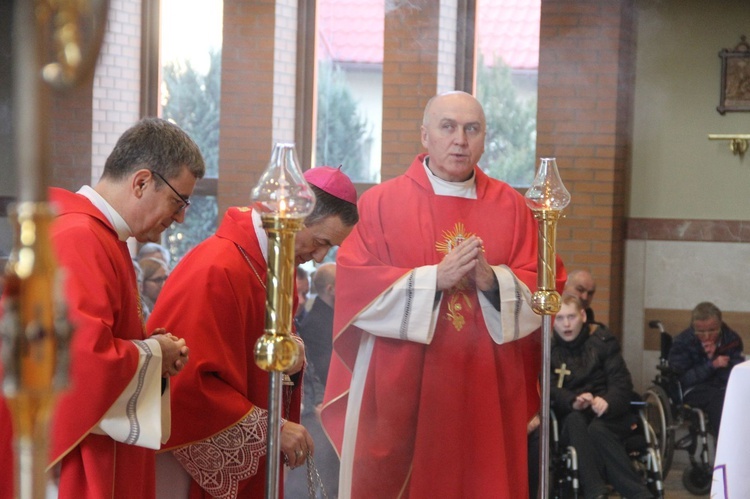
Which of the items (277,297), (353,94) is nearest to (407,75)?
(353,94)

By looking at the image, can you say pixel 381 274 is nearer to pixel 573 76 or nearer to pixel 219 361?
pixel 219 361

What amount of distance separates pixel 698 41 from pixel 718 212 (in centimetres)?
123

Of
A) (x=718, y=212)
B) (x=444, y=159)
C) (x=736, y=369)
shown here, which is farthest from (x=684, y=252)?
(x=736, y=369)

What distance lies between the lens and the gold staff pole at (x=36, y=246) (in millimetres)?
964

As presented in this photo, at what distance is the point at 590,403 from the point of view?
5.72 metres

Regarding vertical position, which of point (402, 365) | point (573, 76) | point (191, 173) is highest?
point (573, 76)

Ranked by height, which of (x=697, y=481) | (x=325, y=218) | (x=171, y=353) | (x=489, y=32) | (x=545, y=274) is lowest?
(x=697, y=481)

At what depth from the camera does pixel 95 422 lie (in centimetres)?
229

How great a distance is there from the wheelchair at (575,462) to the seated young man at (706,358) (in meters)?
0.84

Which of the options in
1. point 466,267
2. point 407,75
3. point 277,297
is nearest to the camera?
point 277,297

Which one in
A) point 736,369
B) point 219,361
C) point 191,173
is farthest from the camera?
point 736,369

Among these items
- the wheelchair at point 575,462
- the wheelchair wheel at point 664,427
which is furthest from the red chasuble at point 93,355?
the wheelchair wheel at point 664,427

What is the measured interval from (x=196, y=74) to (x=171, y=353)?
17.8 feet

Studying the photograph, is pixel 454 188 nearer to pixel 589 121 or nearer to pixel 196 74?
pixel 589 121
